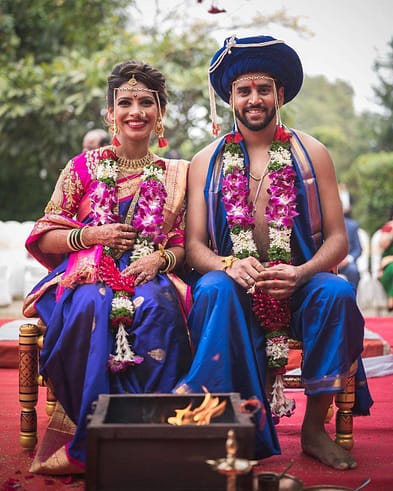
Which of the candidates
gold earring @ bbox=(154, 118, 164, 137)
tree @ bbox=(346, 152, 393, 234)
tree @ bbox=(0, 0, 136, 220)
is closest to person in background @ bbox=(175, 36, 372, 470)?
gold earring @ bbox=(154, 118, 164, 137)

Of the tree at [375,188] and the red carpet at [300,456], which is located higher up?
the tree at [375,188]

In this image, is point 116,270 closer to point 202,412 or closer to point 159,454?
point 202,412

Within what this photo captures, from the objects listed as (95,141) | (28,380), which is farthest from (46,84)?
(28,380)

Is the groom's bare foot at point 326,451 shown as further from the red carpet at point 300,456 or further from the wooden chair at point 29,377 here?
the wooden chair at point 29,377

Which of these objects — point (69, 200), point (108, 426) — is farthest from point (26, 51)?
point (108, 426)

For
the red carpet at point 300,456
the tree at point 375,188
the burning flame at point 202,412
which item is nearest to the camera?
the burning flame at point 202,412

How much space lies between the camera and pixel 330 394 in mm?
3592

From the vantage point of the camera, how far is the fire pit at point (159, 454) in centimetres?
246

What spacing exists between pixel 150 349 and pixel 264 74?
1444 mm

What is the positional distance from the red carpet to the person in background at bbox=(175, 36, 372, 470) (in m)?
0.10

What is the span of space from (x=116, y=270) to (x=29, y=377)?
669 mm

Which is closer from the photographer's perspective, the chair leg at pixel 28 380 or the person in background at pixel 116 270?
the person in background at pixel 116 270

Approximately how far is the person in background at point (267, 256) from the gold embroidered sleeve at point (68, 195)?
0.56 metres

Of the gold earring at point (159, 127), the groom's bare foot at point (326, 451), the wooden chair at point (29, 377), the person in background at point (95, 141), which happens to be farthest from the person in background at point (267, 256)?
the person in background at point (95, 141)
